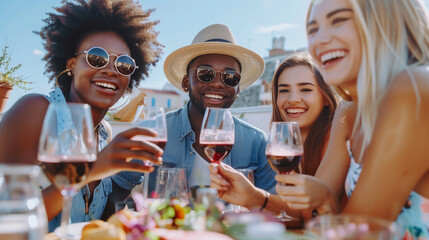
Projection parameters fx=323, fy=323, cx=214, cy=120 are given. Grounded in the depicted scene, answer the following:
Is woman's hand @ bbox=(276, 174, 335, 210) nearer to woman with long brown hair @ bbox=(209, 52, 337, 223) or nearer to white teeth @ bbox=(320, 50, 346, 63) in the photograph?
white teeth @ bbox=(320, 50, 346, 63)

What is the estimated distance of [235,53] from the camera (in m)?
4.00

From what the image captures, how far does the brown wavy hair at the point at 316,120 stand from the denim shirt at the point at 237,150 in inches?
14.5

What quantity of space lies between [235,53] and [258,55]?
303 mm

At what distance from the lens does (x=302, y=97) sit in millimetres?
3463

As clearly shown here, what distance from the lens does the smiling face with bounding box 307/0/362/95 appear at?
1603 millimetres

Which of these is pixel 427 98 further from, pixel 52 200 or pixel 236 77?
pixel 236 77

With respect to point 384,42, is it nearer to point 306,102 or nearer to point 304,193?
point 304,193

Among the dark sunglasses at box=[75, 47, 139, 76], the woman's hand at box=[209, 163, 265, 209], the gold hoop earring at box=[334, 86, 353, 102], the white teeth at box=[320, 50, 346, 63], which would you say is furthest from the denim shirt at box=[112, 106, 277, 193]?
the white teeth at box=[320, 50, 346, 63]

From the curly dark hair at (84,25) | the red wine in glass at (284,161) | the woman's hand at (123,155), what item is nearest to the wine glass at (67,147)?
the woman's hand at (123,155)

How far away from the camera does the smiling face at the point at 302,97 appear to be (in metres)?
3.45

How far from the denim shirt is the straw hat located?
69 cm

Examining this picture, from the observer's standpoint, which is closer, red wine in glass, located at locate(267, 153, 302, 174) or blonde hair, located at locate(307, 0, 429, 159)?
blonde hair, located at locate(307, 0, 429, 159)

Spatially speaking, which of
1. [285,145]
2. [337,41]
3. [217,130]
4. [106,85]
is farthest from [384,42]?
[106,85]

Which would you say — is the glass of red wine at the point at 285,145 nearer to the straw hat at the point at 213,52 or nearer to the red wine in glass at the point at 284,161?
the red wine in glass at the point at 284,161
